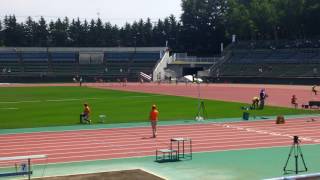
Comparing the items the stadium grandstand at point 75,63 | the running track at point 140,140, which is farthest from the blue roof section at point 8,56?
the running track at point 140,140

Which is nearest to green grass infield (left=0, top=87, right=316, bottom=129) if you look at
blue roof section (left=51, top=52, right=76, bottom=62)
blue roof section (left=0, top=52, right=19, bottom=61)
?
blue roof section (left=51, top=52, right=76, bottom=62)

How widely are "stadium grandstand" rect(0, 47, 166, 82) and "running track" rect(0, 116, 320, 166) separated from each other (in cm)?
7249

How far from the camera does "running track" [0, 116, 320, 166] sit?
69.4 ft

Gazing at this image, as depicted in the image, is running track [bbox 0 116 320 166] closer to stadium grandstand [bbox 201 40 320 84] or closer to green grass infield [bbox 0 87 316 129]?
green grass infield [bbox 0 87 316 129]

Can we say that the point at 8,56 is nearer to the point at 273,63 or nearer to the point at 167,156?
the point at 273,63

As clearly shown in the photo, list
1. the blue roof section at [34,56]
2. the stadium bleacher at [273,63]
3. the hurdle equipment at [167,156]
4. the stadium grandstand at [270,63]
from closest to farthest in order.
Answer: the hurdle equipment at [167,156], the stadium grandstand at [270,63], the stadium bleacher at [273,63], the blue roof section at [34,56]

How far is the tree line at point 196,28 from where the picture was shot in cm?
10156

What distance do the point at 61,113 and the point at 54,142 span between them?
14.1 metres

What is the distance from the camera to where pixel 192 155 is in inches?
800

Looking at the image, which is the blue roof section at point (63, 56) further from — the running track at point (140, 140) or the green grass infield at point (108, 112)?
the running track at point (140, 140)

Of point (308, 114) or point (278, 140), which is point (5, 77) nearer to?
point (308, 114)

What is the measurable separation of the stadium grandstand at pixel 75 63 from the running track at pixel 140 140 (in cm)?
7249

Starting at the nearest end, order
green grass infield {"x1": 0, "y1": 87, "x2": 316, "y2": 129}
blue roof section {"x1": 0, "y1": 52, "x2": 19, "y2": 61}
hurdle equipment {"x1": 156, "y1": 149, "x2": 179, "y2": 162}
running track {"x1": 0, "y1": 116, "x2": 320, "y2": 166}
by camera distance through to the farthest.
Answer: hurdle equipment {"x1": 156, "y1": 149, "x2": 179, "y2": 162}
running track {"x1": 0, "y1": 116, "x2": 320, "y2": 166}
green grass infield {"x1": 0, "y1": 87, "x2": 316, "y2": 129}
blue roof section {"x1": 0, "y1": 52, "x2": 19, "y2": 61}

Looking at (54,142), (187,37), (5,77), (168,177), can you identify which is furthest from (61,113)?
(187,37)
